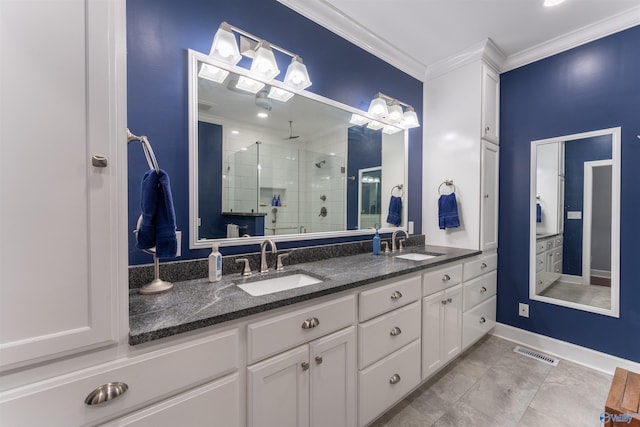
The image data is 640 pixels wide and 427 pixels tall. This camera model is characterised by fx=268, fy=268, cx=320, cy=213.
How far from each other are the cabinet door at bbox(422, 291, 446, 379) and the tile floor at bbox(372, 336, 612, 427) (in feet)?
0.60

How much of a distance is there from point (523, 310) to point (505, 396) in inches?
39.5

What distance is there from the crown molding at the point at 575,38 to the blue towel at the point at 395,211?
1.64 metres

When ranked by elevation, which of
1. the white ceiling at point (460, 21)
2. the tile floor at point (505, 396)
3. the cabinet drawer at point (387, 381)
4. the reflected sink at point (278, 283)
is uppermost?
the white ceiling at point (460, 21)

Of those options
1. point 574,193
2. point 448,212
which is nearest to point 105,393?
point 448,212

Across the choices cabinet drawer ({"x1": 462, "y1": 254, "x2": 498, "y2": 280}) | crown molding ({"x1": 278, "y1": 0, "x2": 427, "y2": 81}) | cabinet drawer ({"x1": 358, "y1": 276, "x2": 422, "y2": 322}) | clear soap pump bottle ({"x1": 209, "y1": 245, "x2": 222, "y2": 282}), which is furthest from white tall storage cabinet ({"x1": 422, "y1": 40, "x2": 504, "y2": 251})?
clear soap pump bottle ({"x1": 209, "y1": 245, "x2": 222, "y2": 282})

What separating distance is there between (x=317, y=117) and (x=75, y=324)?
69.1 inches

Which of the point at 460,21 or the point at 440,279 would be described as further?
the point at 460,21

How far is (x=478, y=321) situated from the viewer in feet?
7.63

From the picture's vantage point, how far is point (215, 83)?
59.0 inches

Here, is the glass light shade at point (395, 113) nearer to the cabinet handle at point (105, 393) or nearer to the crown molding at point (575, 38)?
the crown molding at point (575, 38)

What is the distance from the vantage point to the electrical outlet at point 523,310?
246 cm

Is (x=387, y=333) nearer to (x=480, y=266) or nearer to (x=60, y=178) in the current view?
(x=480, y=266)

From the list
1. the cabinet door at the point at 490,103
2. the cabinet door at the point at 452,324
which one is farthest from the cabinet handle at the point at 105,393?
the cabinet door at the point at 490,103

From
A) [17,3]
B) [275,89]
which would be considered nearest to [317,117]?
[275,89]
